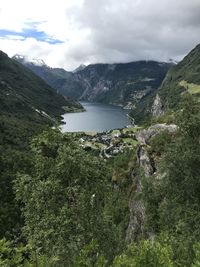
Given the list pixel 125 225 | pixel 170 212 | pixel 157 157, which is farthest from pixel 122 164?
pixel 170 212

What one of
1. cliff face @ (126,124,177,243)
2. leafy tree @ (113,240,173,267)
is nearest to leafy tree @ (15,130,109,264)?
leafy tree @ (113,240,173,267)

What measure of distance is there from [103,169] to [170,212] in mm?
6936

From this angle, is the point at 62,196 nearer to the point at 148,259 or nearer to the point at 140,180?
the point at 148,259

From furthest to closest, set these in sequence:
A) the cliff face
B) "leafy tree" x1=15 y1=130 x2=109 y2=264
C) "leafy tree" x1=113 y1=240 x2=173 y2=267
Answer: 1. the cliff face
2. "leafy tree" x1=15 y1=130 x2=109 y2=264
3. "leafy tree" x1=113 y1=240 x2=173 y2=267

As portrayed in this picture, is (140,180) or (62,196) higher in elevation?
(62,196)

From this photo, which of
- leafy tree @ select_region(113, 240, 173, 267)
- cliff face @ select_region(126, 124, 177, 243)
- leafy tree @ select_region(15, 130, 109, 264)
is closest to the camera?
leafy tree @ select_region(113, 240, 173, 267)

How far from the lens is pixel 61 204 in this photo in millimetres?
32969

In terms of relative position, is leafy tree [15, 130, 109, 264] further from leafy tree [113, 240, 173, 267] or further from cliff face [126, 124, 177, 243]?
cliff face [126, 124, 177, 243]

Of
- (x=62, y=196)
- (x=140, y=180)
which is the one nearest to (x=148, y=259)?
(x=62, y=196)

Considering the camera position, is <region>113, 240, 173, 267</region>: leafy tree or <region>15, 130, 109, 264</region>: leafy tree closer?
<region>113, 240, 173, 267</region>: leafy tree

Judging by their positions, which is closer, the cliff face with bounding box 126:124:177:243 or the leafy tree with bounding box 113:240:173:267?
the leafy tree with bounding box 113:240:173:267

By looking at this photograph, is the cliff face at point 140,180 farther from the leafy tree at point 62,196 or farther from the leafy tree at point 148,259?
the leafy tree at point 148,259

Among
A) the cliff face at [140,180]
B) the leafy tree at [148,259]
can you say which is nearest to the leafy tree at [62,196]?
the leafy tree at [148,259]

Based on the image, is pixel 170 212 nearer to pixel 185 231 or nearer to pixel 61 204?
pixel 185 231
